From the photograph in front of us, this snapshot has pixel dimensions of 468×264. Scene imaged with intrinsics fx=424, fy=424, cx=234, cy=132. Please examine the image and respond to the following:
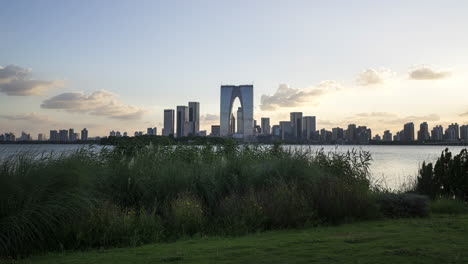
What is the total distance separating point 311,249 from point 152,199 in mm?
5115

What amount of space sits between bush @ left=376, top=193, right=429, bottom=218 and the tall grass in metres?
0.49

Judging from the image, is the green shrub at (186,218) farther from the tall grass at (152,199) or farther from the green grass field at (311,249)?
the green grass field at (311,249)

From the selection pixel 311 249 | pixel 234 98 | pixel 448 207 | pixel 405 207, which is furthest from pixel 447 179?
pixel 234 98

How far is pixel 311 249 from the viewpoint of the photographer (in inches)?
299

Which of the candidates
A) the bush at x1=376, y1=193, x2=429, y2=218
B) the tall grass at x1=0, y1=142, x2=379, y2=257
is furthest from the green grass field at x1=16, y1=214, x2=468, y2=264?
the bush at x1=376, y1=193, x2=429, y2=218

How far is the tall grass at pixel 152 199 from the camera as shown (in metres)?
8.48

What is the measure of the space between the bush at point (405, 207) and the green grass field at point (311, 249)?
207 cm

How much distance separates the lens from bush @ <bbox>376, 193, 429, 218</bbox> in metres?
12.0

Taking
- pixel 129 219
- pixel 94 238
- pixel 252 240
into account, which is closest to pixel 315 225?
pixel 252 240

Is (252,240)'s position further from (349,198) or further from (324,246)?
(349,198)

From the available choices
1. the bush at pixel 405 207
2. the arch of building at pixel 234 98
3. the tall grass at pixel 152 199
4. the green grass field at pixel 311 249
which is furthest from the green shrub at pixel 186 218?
the arch of building at pixel 234 98

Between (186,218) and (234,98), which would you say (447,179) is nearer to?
(186,218)

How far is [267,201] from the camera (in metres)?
10.6

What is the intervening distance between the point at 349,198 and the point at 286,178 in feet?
6.36
